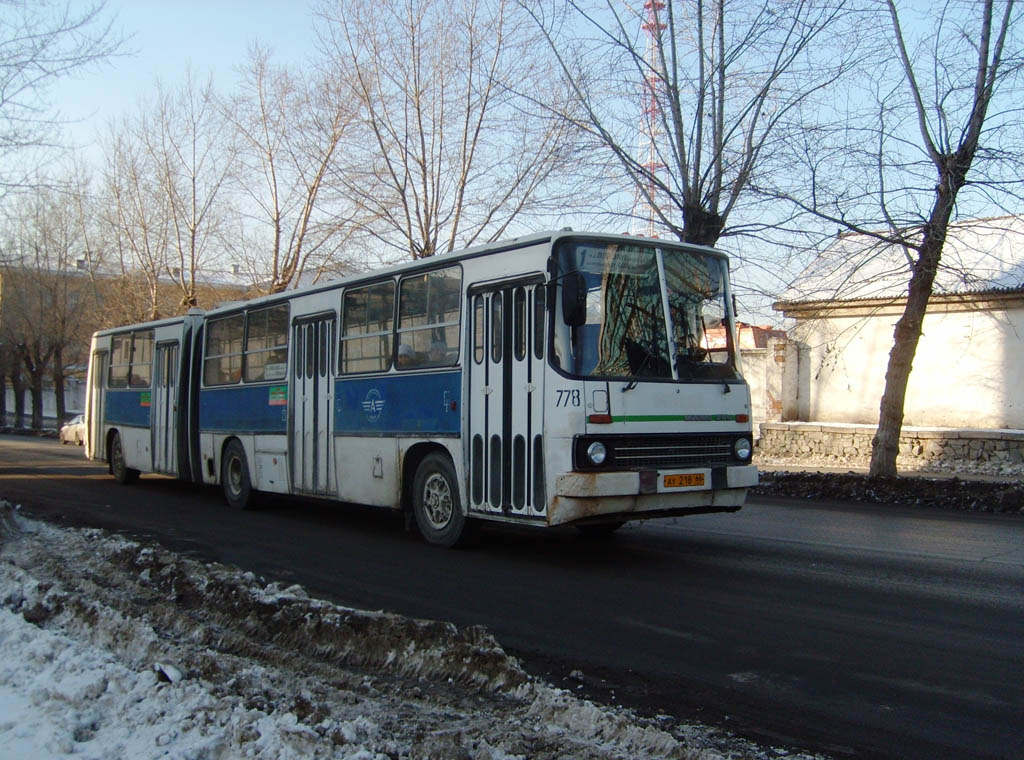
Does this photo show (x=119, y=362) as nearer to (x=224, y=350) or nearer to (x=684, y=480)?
(x=224, y=350)

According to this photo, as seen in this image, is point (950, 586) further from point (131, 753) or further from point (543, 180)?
point (543, 180)

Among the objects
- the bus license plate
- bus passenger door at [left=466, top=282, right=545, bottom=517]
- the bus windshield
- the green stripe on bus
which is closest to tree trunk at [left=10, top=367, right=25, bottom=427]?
bus passenger door at [left=466, top=282, right=545, bottom=517]

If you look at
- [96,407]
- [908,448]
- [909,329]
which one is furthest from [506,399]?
[908,448]

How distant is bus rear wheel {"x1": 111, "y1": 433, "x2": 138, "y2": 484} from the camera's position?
18.3 meters

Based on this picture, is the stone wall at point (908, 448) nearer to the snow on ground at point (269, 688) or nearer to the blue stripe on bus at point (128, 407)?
the blue stripe on bus at point (128, 407)

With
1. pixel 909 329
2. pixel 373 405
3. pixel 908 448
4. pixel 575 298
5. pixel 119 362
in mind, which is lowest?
pixel 908 448

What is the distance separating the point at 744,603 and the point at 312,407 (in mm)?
6824

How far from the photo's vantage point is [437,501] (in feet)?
32.9

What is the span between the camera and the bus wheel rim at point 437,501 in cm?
984

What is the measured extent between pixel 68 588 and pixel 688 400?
5406 mm

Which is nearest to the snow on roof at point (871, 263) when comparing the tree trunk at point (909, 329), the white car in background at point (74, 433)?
the tree trunk at point (909, 329)

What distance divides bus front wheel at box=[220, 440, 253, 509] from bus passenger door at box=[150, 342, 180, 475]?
189 cm

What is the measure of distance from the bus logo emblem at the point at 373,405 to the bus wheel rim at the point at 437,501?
1.17 meters

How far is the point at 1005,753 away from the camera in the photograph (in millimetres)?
4219
